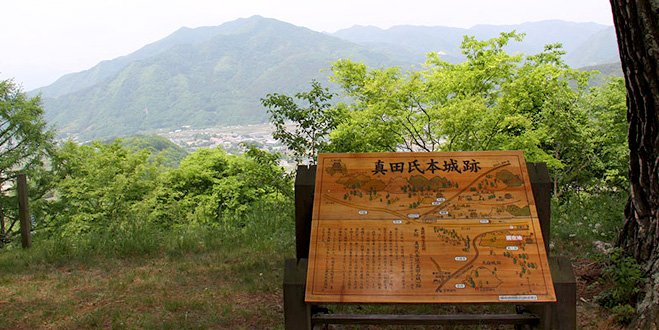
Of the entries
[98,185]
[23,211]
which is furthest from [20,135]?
[23,211]

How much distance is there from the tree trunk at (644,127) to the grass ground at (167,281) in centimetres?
32

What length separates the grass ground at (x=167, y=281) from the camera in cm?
300

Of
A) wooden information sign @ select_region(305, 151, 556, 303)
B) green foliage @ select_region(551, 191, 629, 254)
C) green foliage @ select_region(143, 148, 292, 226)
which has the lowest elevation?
green foliage @ select_region(143, 148, 292, 226)

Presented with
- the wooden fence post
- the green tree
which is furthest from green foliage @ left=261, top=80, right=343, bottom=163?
the green tree

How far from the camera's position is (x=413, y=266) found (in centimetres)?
198

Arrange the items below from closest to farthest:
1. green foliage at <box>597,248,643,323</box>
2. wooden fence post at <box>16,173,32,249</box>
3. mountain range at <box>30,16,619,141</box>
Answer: green foliage at <box>597,248,643,323</box>, wooden fence post at <box>16,173,32,249</box>, mountain range at <box>30,16,619,141</box>

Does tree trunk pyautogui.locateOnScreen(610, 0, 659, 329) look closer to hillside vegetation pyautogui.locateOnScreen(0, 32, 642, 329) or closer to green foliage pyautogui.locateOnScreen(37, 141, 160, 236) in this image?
hillside vegetation pyautogui.locateOnScreen(0, 32, 642, 329)

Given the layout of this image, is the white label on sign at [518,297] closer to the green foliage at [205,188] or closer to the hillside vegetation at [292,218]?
the hillside vegetation at [292,218]

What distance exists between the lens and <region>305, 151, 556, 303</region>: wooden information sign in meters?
1.90

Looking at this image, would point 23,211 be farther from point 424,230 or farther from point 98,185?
point 98,185

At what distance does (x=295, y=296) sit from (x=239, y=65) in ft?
518

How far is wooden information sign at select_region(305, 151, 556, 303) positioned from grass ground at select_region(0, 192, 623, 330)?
109cm

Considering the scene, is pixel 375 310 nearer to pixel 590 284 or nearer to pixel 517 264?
pixel 517 264

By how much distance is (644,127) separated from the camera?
260 cm
